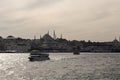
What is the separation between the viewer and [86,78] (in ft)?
234

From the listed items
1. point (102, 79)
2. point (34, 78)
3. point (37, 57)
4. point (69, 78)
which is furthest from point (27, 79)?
point (37, 57)

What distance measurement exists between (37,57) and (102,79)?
89939 mm

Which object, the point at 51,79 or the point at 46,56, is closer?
the point at 51,79

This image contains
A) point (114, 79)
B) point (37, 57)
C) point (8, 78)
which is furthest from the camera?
point (37, 57)

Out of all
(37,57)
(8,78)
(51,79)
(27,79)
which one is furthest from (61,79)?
(37,57)

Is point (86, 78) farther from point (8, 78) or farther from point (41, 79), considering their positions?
point (8, 78)

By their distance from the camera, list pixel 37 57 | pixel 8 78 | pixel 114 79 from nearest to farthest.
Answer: pixel 114 79 → pixel 8 78 → pixel 37 57

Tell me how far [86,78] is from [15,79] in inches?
537

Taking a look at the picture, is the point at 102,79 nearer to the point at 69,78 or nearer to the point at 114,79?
the point at 114,79

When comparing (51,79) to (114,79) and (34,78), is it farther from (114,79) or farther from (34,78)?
(114,79)

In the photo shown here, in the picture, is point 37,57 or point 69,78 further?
point 37,57

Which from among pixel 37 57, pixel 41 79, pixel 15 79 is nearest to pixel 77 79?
pixel 41 79

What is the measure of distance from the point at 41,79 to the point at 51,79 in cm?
193

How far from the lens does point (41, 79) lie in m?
70.9
